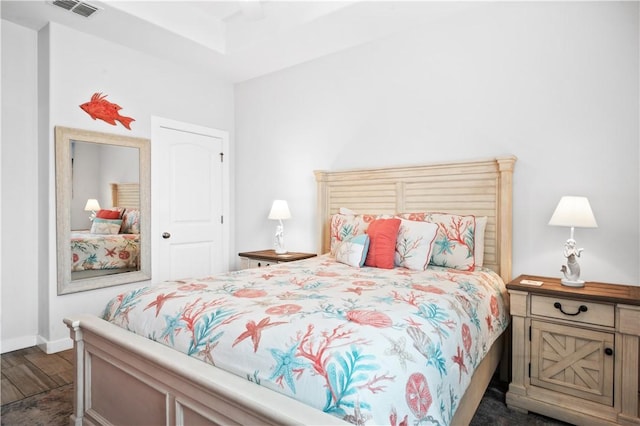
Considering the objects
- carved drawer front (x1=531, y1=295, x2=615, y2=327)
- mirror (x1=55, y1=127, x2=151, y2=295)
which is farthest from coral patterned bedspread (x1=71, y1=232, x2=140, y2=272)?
carved drawer front (x1=531, y1=295, x2=615, y2=327)

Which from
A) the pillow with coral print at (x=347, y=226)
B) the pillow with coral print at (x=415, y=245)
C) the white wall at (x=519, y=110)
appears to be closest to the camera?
the white wall at (x=519, y=110)

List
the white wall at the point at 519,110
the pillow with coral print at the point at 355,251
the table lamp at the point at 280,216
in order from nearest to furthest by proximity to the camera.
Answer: the white wall at the point at 519,110 → the pillow with coral print at the point at 355,251 → the table lamp at the point at 280,216

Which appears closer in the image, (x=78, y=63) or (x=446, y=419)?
(x=446, y=419)

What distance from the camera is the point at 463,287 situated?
1948 millimetres

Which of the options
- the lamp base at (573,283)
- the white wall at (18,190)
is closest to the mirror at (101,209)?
the white wall at (18,190)

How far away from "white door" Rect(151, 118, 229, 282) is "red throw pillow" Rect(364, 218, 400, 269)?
91.0 inches

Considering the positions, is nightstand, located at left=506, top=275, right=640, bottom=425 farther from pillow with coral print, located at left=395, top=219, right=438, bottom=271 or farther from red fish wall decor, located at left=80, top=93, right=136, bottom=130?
red fish wall decor, located at left=80, top=93, right=136, bottom=130

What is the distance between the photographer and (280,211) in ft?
12.0

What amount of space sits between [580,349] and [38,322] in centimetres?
398

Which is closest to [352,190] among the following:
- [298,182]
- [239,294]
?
[298,182]

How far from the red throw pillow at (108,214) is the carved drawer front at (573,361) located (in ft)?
11.3

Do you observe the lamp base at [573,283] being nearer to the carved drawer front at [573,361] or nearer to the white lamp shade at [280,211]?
the carved drawer front at [573,361]

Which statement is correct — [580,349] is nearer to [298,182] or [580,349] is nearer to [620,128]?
[620,128]

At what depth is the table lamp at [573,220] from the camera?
2.05 m
